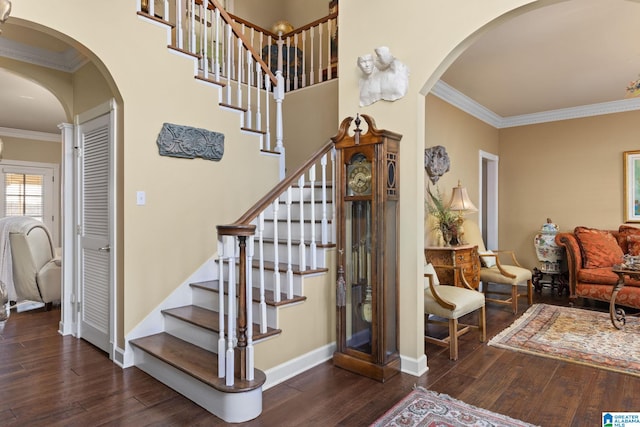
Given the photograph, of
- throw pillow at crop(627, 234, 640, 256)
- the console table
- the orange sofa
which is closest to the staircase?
the console table

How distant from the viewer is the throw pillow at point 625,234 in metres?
5.11

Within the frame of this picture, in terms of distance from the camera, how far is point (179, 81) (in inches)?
129

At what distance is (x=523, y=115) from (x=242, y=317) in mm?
5898

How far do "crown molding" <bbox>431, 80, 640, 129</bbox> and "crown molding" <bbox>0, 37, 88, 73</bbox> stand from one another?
386 centimetres

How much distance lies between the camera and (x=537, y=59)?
405cm

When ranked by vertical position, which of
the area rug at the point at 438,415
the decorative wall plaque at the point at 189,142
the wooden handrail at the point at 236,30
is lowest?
the area rug at the point at 438,415

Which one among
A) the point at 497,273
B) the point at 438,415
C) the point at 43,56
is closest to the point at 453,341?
the point at 438,415

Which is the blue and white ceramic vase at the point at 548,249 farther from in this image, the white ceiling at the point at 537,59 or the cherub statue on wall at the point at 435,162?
the cherub statue on wall at the point at 435,162

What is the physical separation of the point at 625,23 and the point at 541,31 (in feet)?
2.22

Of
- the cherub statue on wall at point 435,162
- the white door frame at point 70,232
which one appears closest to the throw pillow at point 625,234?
the cherub statue on wall at point 435,162

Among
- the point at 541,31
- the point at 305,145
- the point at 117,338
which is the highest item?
the point at 541,31

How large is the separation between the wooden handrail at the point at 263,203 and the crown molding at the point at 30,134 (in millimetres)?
7460

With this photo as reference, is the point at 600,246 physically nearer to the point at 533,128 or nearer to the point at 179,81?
the point at 533,128

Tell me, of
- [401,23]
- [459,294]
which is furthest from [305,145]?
[459,294]
